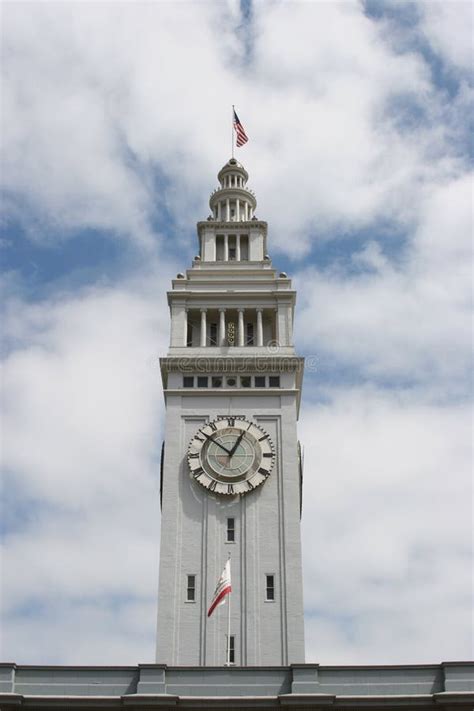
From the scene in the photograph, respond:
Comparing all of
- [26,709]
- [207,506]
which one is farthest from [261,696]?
[207,506]

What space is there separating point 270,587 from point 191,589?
4527 mm

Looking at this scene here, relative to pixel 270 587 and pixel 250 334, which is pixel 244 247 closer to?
pixel 250 334

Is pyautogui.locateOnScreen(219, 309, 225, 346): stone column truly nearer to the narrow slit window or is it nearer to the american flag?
the narrow slit window

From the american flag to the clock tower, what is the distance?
10161 mm

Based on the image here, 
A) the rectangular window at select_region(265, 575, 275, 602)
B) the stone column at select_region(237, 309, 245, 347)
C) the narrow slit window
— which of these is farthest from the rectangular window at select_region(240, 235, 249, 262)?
the rectangular window at select_region(265, 575, 275, 602)

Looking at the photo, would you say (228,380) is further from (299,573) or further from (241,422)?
(299,573)

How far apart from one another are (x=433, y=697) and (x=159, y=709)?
478 inches

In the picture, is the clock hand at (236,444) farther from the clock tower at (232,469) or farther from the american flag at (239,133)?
the american flag at (239,133)

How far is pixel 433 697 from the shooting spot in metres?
42.1

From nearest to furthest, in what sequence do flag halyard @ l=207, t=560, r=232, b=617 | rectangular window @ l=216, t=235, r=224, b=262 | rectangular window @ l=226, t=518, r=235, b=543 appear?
1. flag halyard @ l=207, t=560, r=232, b=617
2. rectangular window @ l=226, t=518, r=235, b=543
3. rectangular window @ l=216, t=235, r=224, b=262

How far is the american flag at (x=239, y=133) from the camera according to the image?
72812 millimetres

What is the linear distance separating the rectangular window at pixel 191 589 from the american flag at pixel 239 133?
34.1 meters

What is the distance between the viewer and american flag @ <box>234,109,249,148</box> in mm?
72812

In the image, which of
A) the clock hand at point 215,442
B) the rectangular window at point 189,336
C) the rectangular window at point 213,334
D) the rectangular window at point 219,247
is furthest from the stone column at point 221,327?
the clock hand at point 215,442
